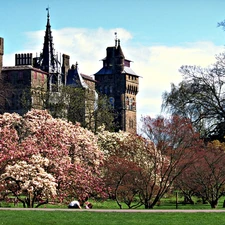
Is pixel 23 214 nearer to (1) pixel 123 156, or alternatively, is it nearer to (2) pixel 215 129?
(1) pixel 123 156

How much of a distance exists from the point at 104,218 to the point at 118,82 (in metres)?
110

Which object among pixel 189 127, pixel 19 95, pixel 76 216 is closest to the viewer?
pixel 76 216

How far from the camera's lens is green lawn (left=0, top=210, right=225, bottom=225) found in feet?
67.1

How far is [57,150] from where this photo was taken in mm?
34312

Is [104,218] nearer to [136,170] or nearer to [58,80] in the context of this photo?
[136,170]

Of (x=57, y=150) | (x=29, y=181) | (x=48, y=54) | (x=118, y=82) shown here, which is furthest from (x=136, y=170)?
(x=118, y=82)

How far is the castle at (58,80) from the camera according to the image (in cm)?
8805

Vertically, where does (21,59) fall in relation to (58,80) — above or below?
above

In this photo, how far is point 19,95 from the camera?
95.4 meters

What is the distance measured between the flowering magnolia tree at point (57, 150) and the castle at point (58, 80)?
2821cm

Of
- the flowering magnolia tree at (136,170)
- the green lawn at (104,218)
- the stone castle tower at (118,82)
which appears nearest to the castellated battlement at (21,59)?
the stone castle tower at (118,82)

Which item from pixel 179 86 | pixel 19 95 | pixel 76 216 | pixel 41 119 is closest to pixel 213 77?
pixel 179 86

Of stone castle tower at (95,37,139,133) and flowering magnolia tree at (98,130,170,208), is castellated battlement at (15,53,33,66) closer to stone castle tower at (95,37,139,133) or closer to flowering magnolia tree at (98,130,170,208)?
stone castle tower at (95,37,139,133)

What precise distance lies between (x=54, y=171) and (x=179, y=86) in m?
20.3
